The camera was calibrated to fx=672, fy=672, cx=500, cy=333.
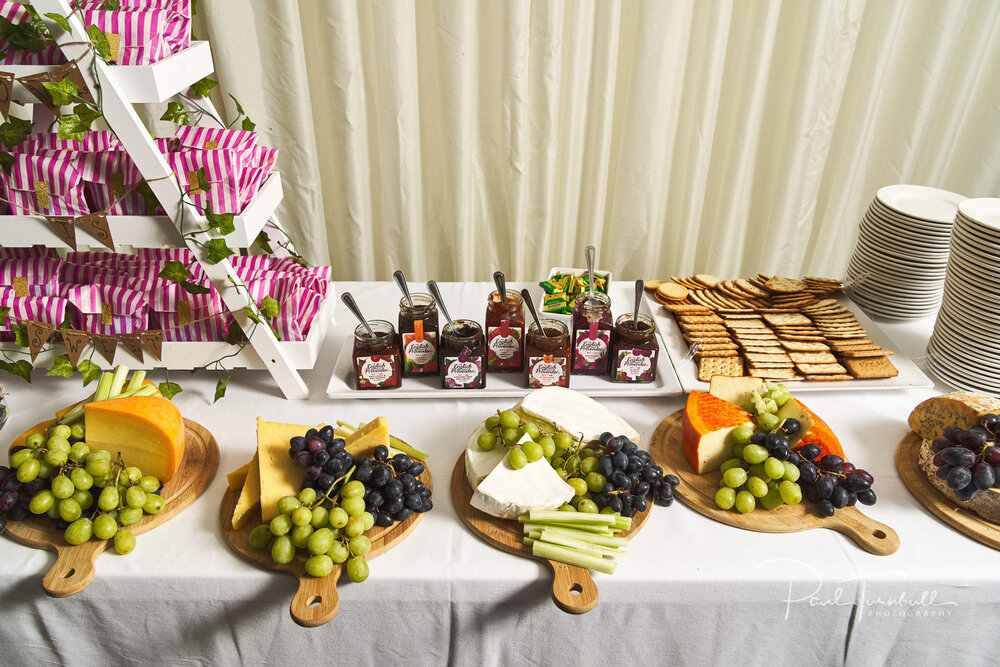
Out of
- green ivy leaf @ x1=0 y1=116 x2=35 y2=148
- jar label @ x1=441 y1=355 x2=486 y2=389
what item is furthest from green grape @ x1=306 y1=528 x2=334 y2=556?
green ivy leaf @ x1=0 y1=116 x2=35 y2=148

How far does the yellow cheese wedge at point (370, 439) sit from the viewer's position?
113 cm

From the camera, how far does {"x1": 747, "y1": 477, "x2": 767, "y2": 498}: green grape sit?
1.12 m

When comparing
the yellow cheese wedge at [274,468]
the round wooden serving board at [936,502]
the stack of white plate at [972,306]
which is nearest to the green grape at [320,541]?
the yellow cheese wedge at [274,468]

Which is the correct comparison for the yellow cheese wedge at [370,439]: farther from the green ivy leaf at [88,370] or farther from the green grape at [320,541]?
the green ivy leaf at [88,370]

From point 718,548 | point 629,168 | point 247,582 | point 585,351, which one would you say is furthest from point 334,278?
point 718,548

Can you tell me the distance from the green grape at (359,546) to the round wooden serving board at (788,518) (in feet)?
1.77

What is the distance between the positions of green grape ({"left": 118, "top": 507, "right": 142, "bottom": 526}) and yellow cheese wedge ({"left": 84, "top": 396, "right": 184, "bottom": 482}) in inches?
3.5

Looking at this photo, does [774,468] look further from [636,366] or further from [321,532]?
[321,532]

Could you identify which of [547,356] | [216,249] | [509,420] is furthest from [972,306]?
[216,249]

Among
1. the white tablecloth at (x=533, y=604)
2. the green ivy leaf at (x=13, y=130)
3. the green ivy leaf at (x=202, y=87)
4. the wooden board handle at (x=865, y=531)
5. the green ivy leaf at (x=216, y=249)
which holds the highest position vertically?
the green ivy leaf at (x=202, y=87)

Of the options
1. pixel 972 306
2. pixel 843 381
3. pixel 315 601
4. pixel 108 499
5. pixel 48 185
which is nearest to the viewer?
pixel 315 601

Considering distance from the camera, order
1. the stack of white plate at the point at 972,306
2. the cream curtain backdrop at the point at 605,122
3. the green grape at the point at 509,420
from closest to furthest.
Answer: the green grape at the point at 509,420 → the stack of white plate at the point at 972,306 → the cream curtain backdrop at the point at 605,122

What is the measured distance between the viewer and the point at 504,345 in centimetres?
143

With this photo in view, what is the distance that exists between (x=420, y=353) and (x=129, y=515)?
0.60 metres
